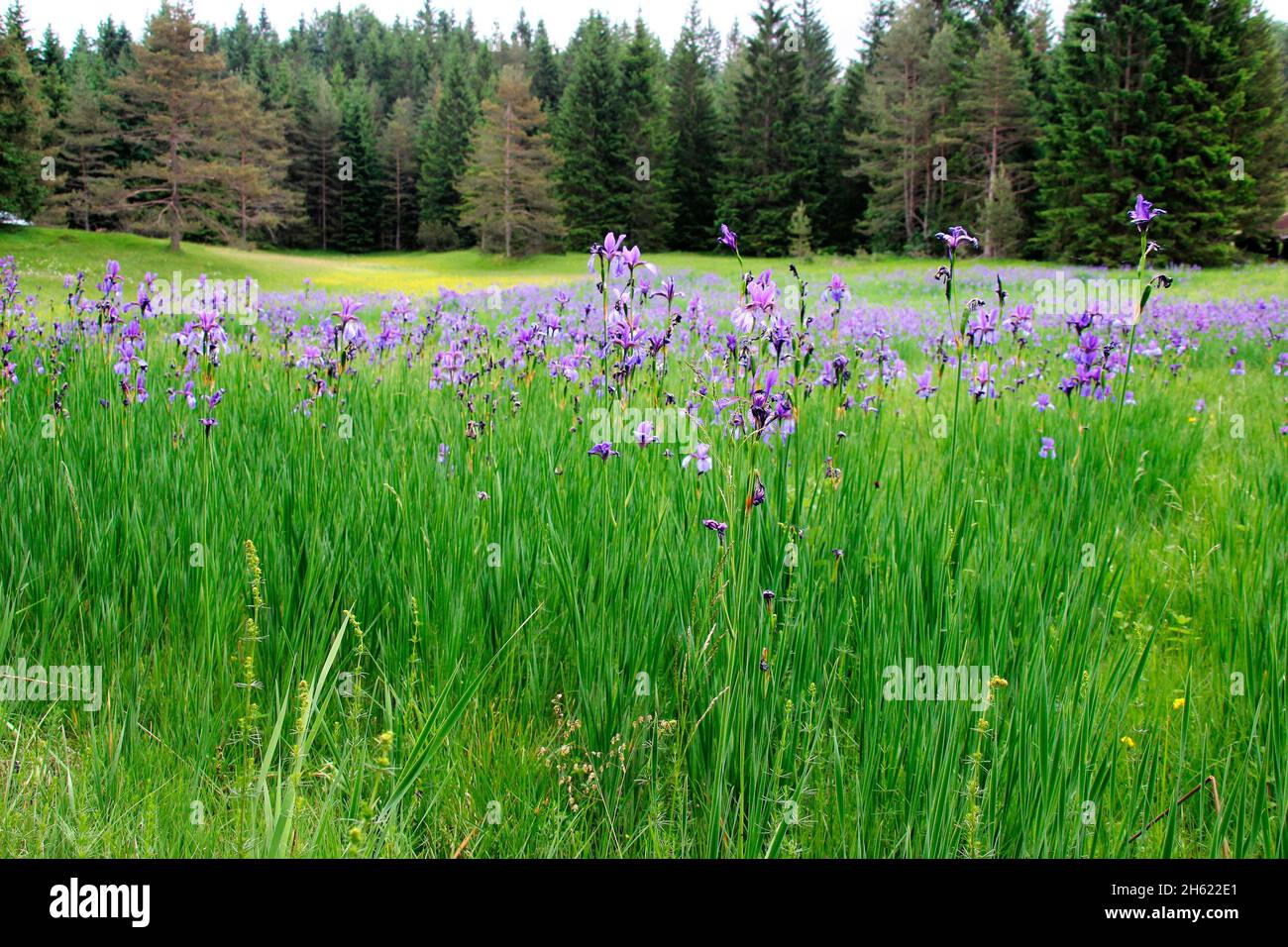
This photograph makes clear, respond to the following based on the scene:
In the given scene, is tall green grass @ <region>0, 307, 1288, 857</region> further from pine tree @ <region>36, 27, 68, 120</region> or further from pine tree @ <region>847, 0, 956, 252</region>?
pine tree @ <region>847, 0, 956, 252</region>

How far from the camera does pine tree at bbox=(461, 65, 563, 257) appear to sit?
140 feet

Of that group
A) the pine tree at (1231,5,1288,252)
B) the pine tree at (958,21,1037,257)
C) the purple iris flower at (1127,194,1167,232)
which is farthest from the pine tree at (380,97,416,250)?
the purple iris flower at (1127,194,1167,232)

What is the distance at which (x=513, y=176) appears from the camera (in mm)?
43594

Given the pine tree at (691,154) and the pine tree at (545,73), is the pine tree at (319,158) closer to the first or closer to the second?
the pine tree at (545,73)

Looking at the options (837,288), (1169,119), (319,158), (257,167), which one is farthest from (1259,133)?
(319,158)

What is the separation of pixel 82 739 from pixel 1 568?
0.94 metres

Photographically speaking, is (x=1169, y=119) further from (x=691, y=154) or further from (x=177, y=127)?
(x=177, y=127)

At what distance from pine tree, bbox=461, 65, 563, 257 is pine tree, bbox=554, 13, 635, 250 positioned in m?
1.48

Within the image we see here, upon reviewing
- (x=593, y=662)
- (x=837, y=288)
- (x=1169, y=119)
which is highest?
(x=1169, y=119)

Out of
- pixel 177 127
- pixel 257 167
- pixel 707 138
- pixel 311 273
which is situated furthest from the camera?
pixel 707 138

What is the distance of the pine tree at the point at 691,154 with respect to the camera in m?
47.3

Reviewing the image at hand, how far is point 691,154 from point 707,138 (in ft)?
4.45

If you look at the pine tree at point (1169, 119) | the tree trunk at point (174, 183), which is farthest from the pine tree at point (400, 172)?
the pine tree at point (1169, 119)

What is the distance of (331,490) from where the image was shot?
2.78 metres
